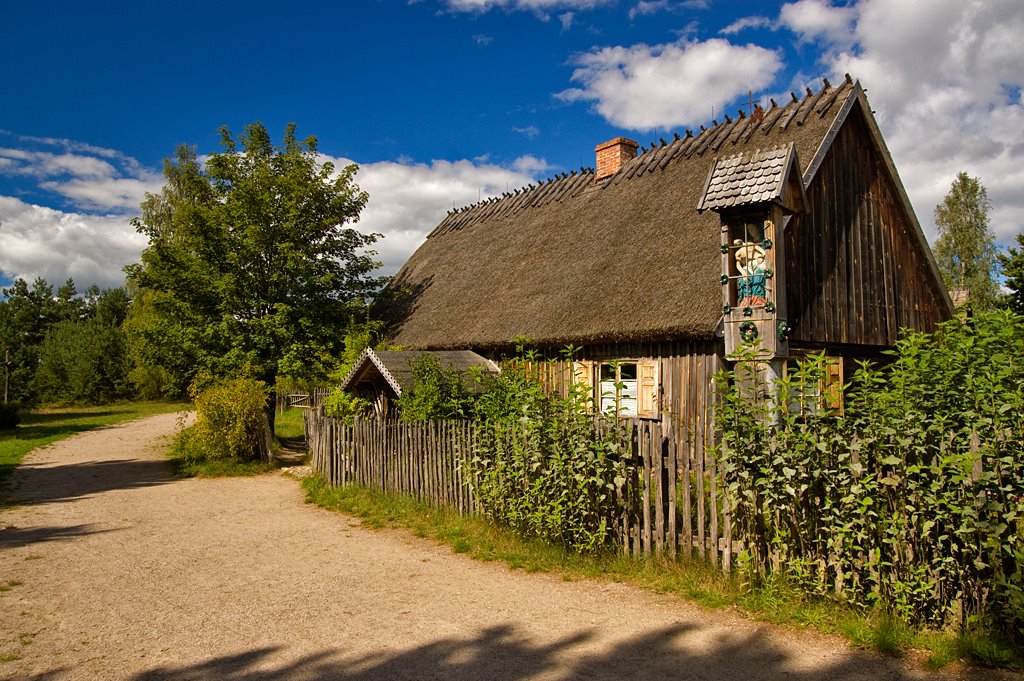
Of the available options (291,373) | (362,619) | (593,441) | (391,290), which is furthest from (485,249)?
(362,619)

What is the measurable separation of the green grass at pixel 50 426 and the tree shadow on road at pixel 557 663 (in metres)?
12.7

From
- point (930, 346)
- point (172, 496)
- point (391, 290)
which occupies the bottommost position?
point (172, 496)

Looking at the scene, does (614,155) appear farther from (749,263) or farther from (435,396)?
(435,396)

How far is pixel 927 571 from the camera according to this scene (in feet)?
15.4

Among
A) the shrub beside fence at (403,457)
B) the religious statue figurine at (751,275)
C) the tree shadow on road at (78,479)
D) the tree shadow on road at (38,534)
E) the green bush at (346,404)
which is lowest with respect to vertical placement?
the tree shadow on road at (78,479)

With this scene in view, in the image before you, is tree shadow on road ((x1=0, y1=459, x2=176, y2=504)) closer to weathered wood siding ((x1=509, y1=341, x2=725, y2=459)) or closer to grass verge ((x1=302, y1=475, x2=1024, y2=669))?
grass verge ((x1=302, y1=475, x2=1024, y2=669))

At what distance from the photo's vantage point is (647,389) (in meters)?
11.5

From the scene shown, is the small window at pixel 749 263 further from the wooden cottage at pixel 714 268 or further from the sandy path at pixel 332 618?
the sandy path at pixel 332 618

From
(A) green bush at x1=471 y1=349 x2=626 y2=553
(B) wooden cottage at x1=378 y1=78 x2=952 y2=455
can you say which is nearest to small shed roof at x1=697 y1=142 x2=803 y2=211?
(B) wooden cottage at x1=378 y1=78 x2=952 y2=455

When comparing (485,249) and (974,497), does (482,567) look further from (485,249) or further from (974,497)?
(485,249)

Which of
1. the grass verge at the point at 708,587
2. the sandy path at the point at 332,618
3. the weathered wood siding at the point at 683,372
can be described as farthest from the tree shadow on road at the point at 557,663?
the weathered wood siding at the point at 683,372

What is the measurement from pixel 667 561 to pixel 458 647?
7.20 ft

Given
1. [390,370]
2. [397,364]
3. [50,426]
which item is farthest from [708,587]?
[50,426]

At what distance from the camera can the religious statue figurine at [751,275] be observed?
9969 mm
